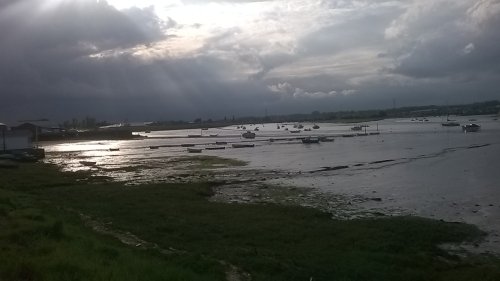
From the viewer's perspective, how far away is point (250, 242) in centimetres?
1803

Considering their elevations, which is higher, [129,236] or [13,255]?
[13,255]

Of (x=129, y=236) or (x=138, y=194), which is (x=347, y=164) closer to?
(x=138, y=194)

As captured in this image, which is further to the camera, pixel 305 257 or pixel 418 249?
pixel 418 249

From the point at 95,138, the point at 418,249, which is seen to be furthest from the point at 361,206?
the point at 95,138

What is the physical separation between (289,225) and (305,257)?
5167mm

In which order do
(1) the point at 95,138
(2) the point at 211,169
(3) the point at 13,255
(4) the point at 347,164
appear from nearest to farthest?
(3) the point at 13,255 < (2) the point at 211,169 < (4) the point at 347,164 < (1) the point at 95,138

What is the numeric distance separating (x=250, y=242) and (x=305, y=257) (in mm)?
2720

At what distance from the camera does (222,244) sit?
17531mm

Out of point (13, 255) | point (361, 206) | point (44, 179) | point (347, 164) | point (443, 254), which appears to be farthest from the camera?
point (347, 164)

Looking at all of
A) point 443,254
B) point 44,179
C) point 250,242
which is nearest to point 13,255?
point 250,242

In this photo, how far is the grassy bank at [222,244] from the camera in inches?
477

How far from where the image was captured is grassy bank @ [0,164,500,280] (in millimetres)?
12117

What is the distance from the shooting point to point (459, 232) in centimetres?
2120

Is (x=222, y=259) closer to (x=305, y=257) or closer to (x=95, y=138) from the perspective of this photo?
(x=305, y=257)
